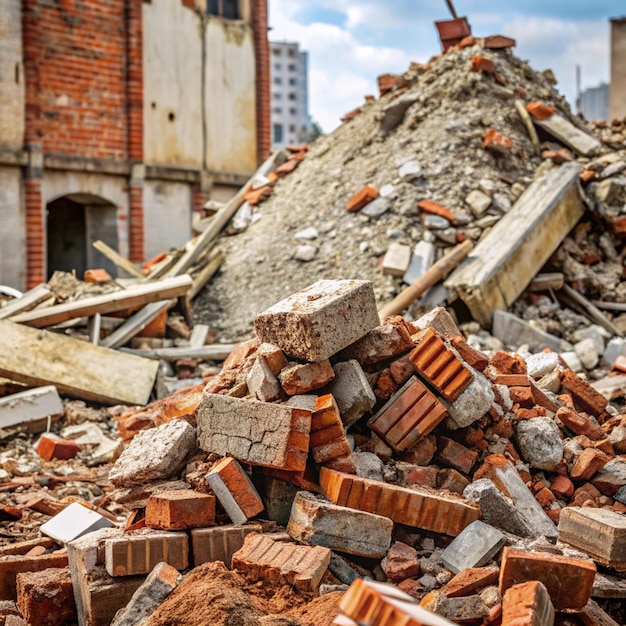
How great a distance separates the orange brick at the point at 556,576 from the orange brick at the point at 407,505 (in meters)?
0.50

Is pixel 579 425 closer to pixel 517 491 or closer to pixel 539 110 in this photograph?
pixel 517 491

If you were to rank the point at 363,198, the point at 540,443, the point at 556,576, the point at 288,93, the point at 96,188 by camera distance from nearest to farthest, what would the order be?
the point at 556,576 < the point at 540,443 < the point at 363,198 < the point at 96,188 < the point at 288,93

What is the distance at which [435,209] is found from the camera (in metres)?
7.51

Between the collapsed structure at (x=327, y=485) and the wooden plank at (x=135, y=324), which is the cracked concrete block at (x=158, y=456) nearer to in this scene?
the collapsed structure at (x=327, y=485)

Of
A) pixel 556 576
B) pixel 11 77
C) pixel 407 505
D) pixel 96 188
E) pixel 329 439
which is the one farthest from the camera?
pixel 96 188

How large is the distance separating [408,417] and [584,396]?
1416 mm

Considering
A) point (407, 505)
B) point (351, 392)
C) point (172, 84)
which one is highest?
point (172, 84)

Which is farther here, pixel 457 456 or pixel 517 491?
pixel 457 456

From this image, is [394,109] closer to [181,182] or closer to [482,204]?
[482,204]

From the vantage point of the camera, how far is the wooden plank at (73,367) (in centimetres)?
573

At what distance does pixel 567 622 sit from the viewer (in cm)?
244

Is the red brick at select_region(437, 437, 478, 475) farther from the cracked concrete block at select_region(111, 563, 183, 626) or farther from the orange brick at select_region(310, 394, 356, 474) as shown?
the cracked concrete block at select_region(111, 563, 183, 626)

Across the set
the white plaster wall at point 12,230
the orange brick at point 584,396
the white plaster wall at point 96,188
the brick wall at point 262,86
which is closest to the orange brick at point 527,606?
the orange brick at point 584,396

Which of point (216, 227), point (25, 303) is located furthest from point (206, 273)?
point (25, 303)
